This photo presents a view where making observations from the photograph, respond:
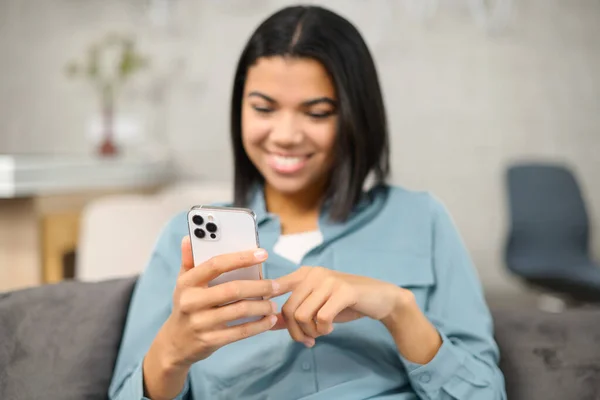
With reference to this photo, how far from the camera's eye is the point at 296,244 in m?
1.04

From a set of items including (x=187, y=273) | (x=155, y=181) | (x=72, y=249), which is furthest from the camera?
(x=155, y=181)

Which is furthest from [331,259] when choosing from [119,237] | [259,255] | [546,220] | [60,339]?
[546,220]

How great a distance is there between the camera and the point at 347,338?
36.7 inches

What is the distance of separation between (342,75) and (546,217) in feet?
7.40

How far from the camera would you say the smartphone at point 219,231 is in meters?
0.72

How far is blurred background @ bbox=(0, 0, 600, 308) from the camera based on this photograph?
308 cm

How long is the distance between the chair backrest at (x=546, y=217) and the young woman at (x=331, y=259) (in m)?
2.01

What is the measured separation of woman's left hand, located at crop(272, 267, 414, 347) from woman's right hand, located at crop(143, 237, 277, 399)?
42 millimetres

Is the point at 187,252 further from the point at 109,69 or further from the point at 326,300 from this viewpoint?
the point at 109,69

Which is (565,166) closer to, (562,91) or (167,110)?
(562,91)

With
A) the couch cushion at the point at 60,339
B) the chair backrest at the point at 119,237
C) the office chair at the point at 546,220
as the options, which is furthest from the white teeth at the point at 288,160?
the office chair at the point at 546,220

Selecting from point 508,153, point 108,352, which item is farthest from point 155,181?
point 108,352

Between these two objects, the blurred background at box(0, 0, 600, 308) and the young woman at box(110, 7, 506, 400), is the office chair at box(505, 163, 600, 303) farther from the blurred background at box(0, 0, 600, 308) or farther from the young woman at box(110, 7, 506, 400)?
the young woman at box(110, 7, 506, 400)

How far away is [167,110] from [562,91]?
1886mm
